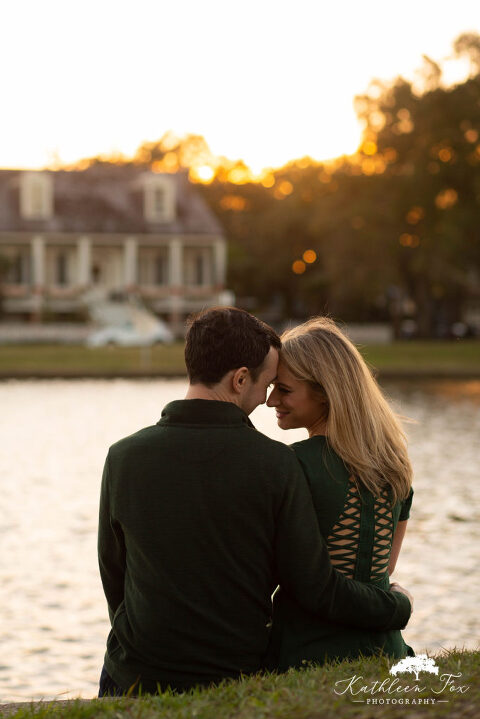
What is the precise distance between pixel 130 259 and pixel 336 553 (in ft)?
159

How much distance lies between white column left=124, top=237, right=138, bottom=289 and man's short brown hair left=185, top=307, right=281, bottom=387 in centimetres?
4806

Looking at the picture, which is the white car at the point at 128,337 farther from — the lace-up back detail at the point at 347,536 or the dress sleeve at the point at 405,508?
the lace-up back detail at the point at 347,536

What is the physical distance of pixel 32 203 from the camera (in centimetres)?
5162

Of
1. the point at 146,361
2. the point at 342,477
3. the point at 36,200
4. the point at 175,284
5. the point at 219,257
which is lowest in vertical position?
the point at 146,361

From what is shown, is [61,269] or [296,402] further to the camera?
[61,269]

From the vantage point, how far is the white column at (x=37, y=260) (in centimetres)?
5050

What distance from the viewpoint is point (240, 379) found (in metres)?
3.51

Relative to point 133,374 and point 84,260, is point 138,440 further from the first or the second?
point 84,260

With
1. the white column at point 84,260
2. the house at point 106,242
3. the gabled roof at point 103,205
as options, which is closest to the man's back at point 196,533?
the house at point 106,242

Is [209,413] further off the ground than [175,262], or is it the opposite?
[209,413]

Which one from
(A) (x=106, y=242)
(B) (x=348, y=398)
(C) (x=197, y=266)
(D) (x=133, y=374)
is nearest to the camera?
(B) (x=348, y=398)

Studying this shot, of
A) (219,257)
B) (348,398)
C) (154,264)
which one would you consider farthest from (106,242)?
(348,398)

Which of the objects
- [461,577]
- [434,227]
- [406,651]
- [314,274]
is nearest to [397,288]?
[314,274]

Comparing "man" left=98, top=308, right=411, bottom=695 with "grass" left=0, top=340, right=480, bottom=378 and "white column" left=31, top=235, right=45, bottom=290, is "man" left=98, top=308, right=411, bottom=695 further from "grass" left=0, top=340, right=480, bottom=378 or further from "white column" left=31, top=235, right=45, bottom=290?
"white column" left=31, top=235, right=45, bottom=290
